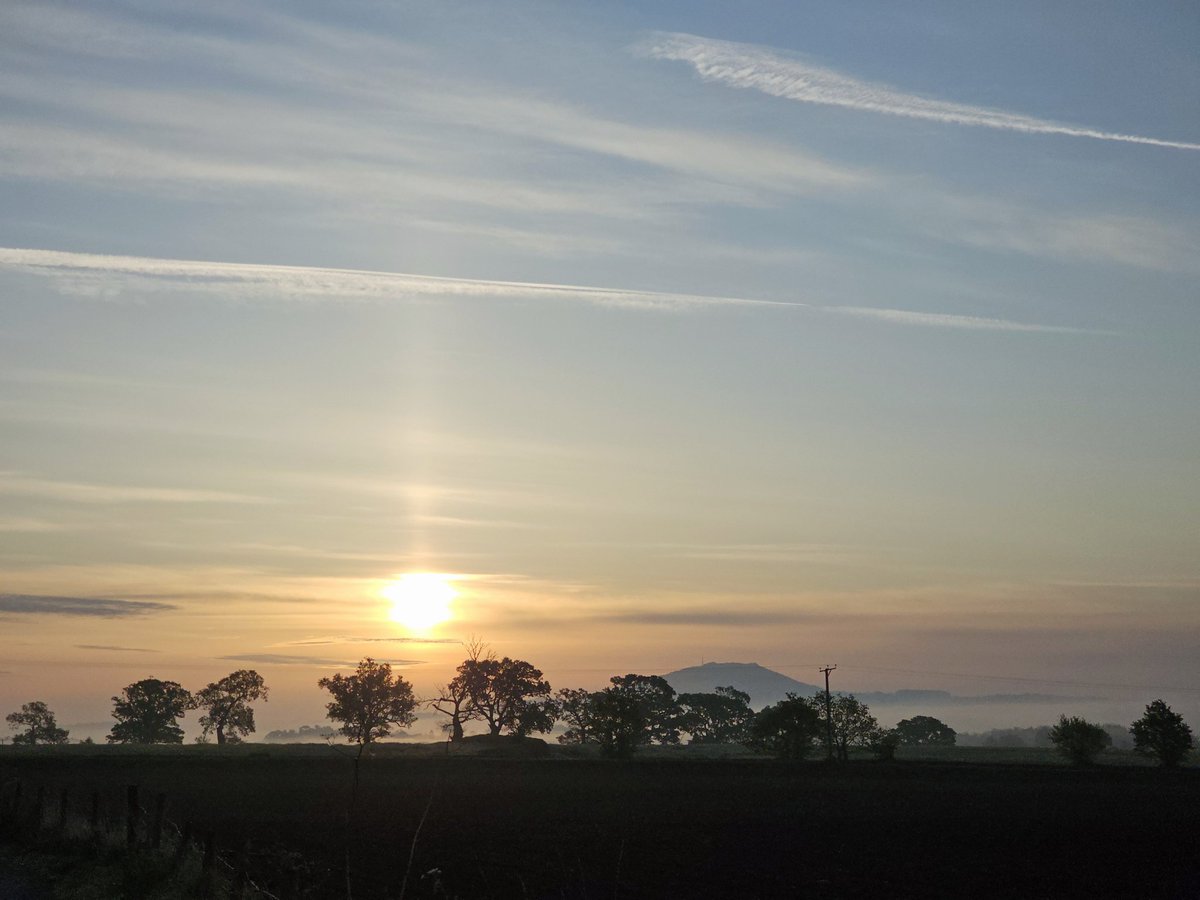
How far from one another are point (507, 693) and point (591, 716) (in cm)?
4106

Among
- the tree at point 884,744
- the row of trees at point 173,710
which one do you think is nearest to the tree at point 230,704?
the row of trees at point 173,710

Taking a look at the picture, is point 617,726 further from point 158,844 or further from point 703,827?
point 158,844

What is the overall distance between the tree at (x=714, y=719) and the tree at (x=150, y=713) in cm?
8209

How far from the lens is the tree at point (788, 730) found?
11150 centimetres

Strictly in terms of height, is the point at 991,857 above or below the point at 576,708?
below

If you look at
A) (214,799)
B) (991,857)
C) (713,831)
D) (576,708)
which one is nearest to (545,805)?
(713,831)

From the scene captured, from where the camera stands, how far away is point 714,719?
190500 millimetres

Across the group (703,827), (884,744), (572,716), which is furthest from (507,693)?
(703,827)

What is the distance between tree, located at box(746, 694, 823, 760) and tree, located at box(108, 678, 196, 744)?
9418cm

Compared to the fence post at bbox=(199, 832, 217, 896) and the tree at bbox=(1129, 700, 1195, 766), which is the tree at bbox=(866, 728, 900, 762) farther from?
the fence post at bbox=(199, 832, 217, 896)

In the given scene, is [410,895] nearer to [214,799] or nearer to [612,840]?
[612,840]

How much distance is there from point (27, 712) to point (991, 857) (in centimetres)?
18252

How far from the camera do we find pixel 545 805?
55156 millimetres

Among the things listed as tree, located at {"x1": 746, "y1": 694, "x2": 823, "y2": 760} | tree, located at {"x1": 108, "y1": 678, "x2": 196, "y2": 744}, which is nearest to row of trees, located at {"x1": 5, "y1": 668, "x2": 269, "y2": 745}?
tree, located at {"x1": 108, "y1": 678, "x2": 196, "y2": 744}
